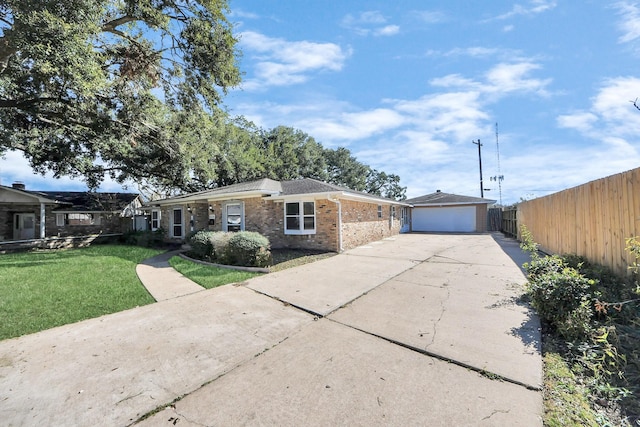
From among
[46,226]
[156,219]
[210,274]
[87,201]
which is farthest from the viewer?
[87,201]

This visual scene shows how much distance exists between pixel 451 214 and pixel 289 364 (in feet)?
74.0

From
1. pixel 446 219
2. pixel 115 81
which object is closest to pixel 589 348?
pixel 115 81

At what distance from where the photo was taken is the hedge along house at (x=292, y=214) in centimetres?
1111

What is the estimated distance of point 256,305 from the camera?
16.3 feet

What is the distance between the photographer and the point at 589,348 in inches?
117

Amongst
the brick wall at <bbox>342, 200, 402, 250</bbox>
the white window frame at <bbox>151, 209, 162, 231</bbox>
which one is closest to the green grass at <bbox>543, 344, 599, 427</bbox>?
the brick wall at <bbox>342, 200, 402, 250</bbox>

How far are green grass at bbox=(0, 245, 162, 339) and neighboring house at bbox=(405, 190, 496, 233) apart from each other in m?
21.2

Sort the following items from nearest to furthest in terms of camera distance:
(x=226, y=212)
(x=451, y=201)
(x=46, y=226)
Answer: (x=226, y=212)
(x=46, y=226)
(x=451, y=201)

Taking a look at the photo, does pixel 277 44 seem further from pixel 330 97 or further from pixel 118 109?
pixel 118 109

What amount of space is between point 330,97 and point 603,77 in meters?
9.08

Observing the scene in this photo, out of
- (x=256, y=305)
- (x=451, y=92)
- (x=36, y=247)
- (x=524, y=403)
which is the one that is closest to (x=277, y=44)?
(x=451, y=92)

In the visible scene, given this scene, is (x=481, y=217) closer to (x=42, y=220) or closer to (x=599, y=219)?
(x=599, y=219)

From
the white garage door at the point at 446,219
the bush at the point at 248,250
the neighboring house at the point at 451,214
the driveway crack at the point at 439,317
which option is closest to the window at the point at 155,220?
the bush at the point at 248,250

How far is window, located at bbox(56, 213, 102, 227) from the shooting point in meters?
17.8
